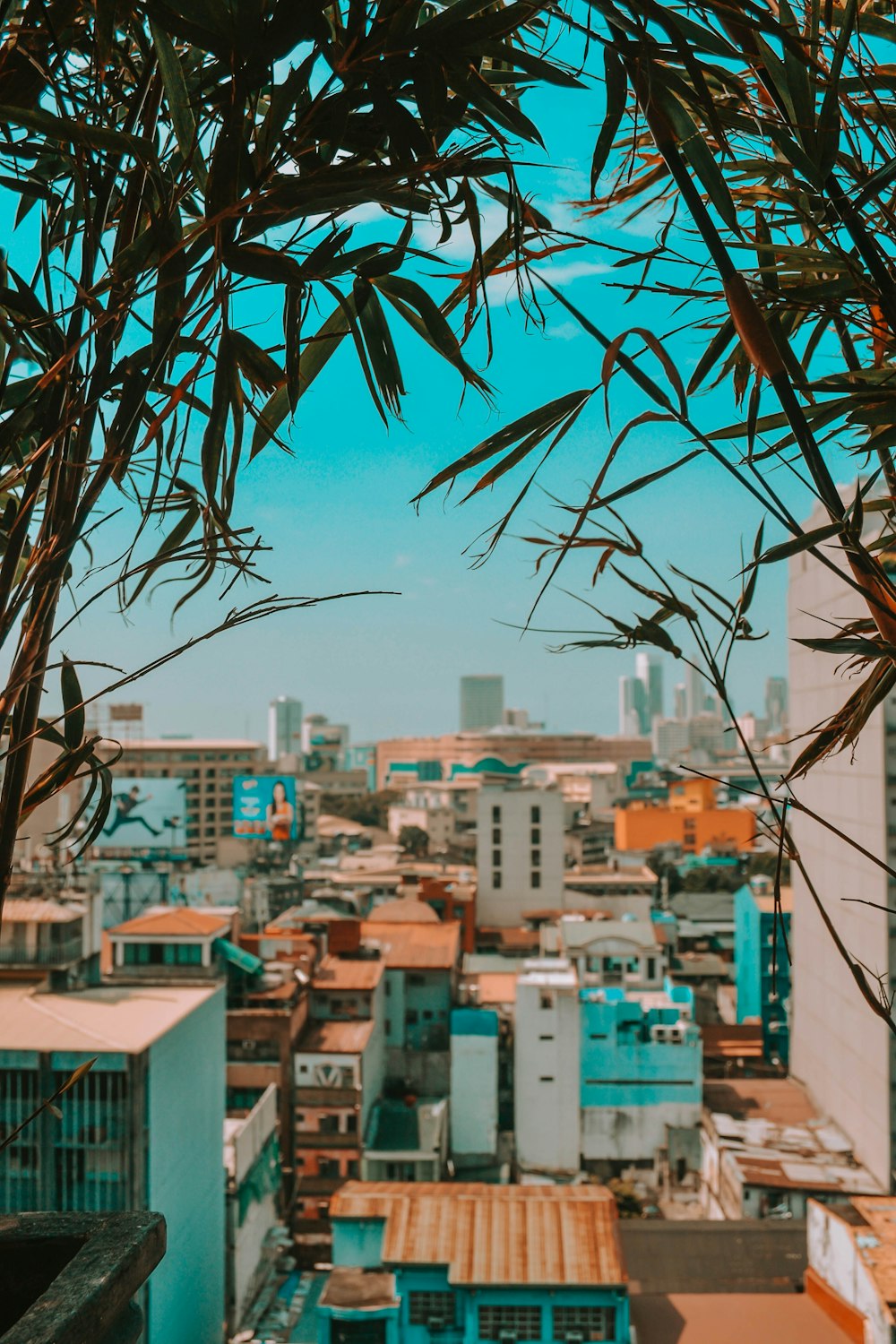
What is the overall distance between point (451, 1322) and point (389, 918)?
8.17 metres

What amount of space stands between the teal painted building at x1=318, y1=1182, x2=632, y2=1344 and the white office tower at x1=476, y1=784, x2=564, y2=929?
461 inches

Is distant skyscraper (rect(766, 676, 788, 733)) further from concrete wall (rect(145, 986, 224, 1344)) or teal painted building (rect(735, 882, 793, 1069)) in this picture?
concrete wall (rect(145, 986, 224, 1344))

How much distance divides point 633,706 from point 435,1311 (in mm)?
84657

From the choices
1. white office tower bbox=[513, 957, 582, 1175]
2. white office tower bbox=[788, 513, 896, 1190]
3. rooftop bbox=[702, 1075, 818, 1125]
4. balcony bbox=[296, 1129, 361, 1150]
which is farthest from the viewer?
rooftop bbox=[702, 1075, 818, 1125]

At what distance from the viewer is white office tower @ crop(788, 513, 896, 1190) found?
364 inches

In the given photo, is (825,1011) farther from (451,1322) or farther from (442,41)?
(442,41)

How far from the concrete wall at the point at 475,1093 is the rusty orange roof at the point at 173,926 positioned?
302 centimetres

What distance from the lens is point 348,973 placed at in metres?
11.2

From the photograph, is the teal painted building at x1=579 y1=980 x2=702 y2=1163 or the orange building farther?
the orange building

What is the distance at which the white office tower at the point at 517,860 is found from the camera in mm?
18469

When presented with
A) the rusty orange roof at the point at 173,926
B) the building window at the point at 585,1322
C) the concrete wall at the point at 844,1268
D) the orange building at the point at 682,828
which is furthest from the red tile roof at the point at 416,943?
the orange building at the point at 682,828

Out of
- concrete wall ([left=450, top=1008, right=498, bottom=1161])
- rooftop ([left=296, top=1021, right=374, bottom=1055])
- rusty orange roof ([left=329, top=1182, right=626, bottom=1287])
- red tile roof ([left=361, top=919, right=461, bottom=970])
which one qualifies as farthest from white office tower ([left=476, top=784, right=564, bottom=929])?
rusty orange roof ([left=329, top=1182, right=626, bottom=1287])

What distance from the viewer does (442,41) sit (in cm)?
53

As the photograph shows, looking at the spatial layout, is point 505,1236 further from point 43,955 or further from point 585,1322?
point 43,955
